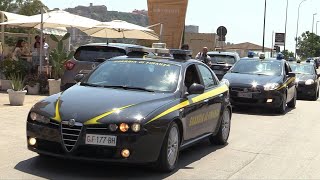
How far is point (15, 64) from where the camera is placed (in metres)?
16.8

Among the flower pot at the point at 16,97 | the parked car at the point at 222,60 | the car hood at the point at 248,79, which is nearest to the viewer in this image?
the flower pot at the point at 16,97

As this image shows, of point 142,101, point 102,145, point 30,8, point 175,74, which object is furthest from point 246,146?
point 30,8

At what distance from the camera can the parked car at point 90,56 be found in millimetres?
13156

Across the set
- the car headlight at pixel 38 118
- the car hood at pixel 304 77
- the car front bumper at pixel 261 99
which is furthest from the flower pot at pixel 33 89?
the car hood at pixel 304 77

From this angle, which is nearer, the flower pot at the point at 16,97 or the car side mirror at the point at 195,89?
the car side mirror at the point at 195,89

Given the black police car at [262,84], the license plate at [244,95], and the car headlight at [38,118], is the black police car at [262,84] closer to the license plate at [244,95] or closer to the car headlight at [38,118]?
the license plate at [244,95]

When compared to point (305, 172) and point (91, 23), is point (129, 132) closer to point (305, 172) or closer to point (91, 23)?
point (305, 172)

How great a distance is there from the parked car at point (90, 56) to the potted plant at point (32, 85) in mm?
2419

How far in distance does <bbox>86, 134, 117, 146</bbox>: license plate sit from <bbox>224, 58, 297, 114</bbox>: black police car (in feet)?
28.0

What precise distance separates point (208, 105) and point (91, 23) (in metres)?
12.4

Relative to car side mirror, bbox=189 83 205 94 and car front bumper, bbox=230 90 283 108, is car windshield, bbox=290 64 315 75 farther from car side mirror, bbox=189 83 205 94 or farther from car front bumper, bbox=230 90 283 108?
car side mirror, bbox=189 83 205 94

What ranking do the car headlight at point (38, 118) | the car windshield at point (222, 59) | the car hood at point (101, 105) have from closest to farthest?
the car hood at point (101, 105) < the car headlight at point (38, 118) < the car windshield at point (222, 59)

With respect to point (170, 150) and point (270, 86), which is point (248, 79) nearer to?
point (270, 86)

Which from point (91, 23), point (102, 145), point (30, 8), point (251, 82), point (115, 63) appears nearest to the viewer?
point (102, 145)
